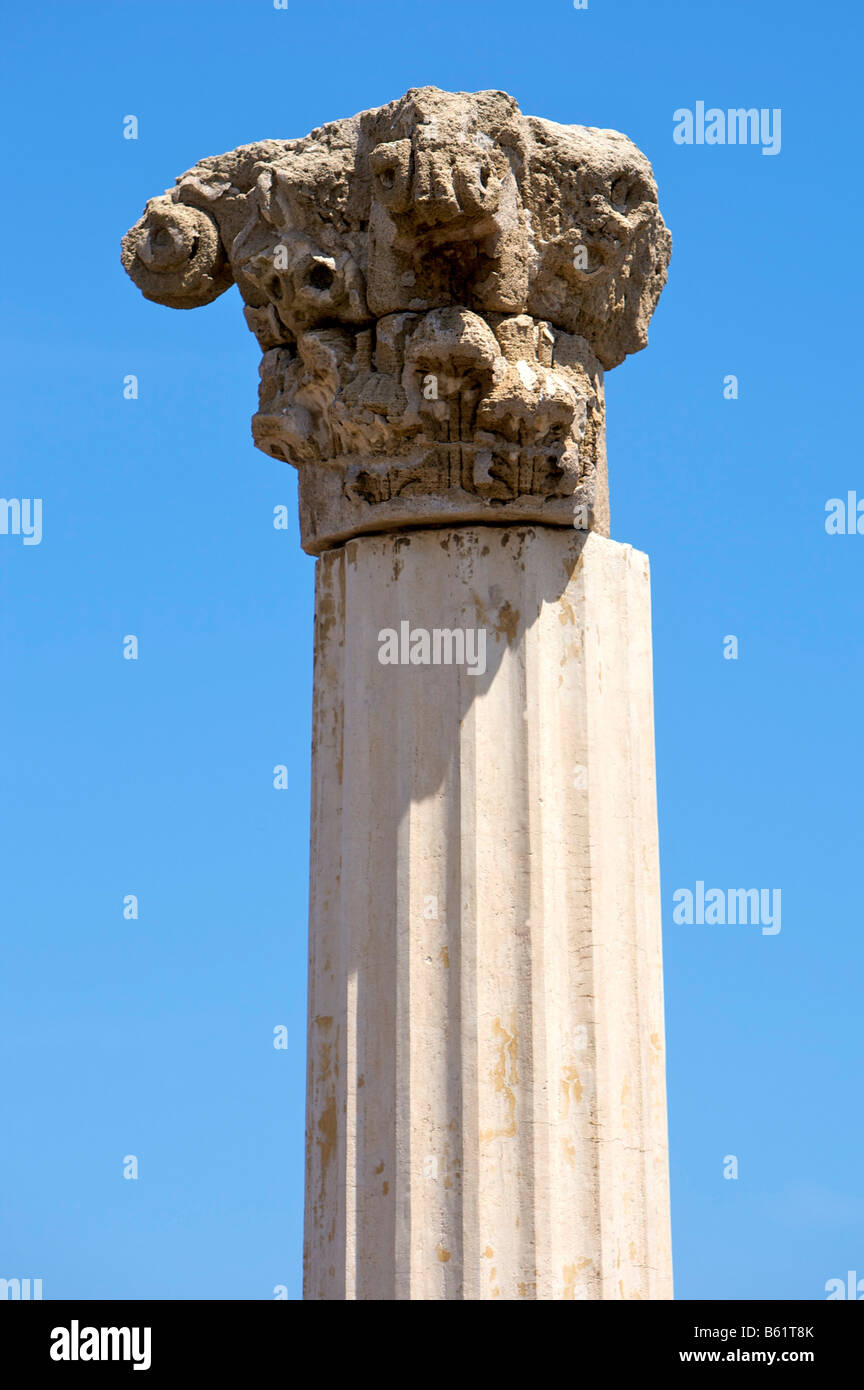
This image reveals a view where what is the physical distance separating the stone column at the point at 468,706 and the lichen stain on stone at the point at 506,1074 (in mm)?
12

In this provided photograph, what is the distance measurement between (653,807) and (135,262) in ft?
15.0

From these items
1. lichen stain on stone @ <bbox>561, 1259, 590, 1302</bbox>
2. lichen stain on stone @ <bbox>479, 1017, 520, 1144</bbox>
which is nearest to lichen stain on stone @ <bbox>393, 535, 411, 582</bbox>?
lichen stain on stone @ <bbox>479, 1017, 520, 1144</bbox>

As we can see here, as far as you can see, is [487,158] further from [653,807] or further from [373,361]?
[653,807]

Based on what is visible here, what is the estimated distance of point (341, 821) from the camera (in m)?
10.6

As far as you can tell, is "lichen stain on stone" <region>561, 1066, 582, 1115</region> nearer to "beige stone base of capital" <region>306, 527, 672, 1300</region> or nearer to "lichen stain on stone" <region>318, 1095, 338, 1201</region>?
"beige stone base of capital" <region>306, 527, 672, 1300</region>

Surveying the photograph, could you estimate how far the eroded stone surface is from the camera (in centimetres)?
1040

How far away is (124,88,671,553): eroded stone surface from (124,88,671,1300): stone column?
19 mm

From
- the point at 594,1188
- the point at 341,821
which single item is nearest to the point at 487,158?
the point at 341,821

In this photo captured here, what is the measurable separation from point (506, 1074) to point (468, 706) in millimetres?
1960

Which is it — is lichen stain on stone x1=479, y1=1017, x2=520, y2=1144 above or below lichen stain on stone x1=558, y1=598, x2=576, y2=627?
below

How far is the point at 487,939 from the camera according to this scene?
998cm

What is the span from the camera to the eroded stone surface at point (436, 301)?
409 inches

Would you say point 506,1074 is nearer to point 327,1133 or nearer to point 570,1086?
point 570,1086

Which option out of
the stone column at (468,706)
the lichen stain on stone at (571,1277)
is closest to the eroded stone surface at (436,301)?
the stone column at (468,706)
